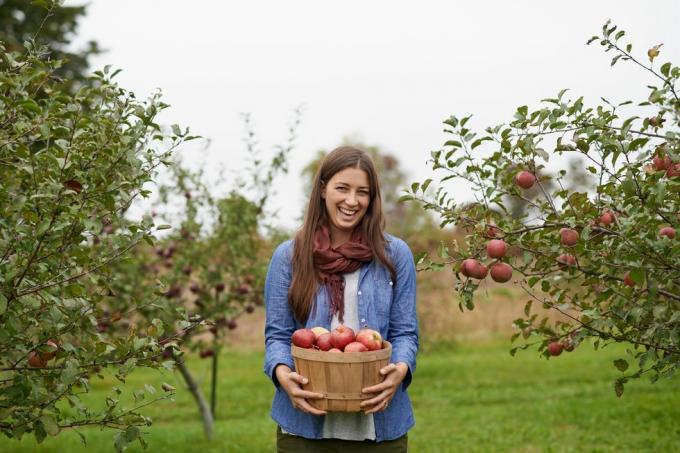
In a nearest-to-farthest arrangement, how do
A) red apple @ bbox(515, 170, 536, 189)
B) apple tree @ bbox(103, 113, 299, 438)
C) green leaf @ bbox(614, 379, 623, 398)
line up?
green leaf @ bbox(614, 379, 623, 398), red apple @ bbox(515, 170, 536, 189), apple tree @ bbox(103, 113, 299, 438)

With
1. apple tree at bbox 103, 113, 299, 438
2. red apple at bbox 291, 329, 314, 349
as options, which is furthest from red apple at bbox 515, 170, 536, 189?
apple tree at bbox 103, 113, 299, 438

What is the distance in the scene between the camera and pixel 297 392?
2.63 m

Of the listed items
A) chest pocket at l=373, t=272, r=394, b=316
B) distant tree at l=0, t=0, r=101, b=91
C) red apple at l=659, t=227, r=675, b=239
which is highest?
distant tree at l=0, t=0, r=101, b=91

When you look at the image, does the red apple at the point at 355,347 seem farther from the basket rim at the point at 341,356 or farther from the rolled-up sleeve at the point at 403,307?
the rolled-up sleeve at the point at 403,307

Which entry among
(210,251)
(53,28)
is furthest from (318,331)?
(53,28)

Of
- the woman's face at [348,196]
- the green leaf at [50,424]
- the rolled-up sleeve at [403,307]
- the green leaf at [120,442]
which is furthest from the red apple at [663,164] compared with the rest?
the green leaf at [50,424]

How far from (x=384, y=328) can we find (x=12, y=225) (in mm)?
1299

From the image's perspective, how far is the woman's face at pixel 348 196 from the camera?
2924 mm

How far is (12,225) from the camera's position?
2420 mm

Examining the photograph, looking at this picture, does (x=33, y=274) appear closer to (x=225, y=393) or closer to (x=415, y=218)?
(x=225, y=393)

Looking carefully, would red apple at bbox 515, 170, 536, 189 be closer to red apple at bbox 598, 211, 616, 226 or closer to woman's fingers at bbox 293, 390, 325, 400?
red apple at bbox 598, 211, 616, 226

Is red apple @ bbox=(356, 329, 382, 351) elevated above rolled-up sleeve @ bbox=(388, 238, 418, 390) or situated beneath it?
situated beneath

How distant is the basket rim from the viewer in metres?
2.54

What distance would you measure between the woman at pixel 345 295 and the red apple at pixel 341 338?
17 centimetres
